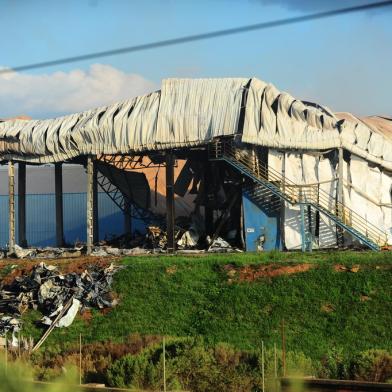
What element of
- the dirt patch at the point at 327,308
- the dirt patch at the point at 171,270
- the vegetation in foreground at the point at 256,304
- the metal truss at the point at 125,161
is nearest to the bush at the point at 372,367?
the vegetation in foreground at the point at 256,304

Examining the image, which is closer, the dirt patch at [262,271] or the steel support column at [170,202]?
the dirt patch at [262,271]

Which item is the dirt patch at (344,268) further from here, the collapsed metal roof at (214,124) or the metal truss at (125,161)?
the metal truss at (125,161)

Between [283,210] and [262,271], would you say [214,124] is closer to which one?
[283,210]

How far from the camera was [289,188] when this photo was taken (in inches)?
1663

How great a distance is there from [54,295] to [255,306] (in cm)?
825

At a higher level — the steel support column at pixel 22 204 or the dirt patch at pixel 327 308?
the steel support column at pixel 22 204

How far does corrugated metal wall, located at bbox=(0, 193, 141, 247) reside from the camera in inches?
2419

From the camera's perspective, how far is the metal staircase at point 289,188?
4125 cm

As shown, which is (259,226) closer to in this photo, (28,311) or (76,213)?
(28,311)

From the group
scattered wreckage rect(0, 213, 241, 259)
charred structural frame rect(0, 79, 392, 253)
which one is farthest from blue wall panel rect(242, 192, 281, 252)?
scattered wreckage rect(0, 213, 241, 259)

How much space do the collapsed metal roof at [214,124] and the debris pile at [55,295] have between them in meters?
9.08

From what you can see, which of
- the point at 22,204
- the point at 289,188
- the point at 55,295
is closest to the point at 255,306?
the point at 55,295

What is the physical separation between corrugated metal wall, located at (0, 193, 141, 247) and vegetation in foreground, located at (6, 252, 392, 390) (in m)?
25.3

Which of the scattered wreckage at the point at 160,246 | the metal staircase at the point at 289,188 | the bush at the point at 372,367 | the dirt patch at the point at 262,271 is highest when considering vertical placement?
the metal staircase at the point at 289,188
